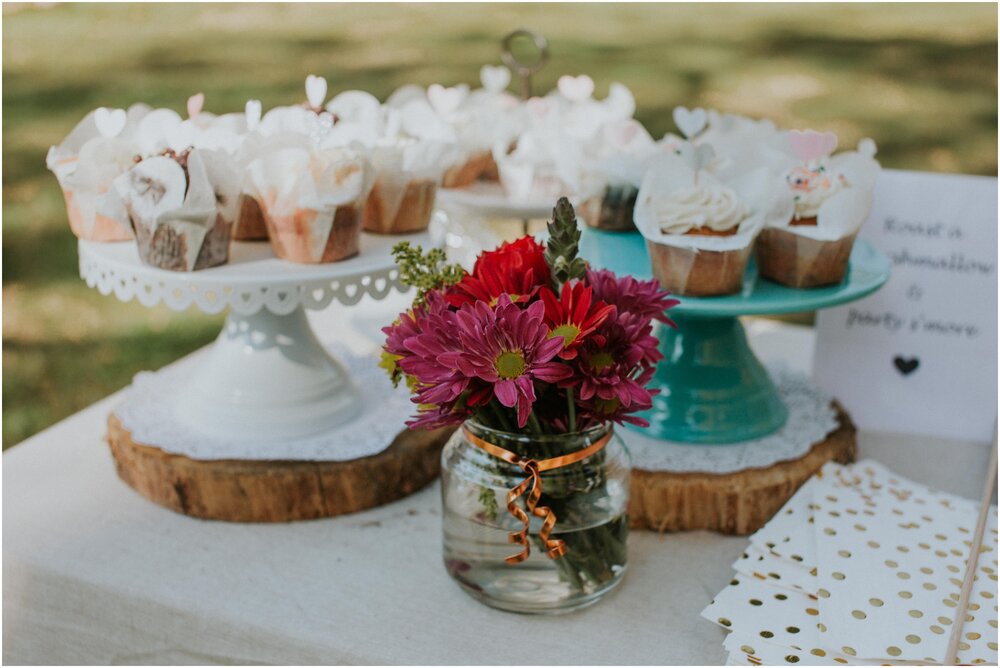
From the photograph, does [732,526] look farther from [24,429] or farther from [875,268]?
[24,429]

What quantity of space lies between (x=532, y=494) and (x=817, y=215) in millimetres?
493

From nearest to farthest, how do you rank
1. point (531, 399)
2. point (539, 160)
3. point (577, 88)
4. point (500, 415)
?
point (531, 399) < point (500, 415) < point (539, 160) < point (577, 88)

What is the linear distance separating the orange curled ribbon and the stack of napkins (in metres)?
0.18

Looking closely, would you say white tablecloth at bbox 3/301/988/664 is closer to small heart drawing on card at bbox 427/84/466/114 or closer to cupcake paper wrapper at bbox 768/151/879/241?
cupcake paper wrapper at bbox 768/151/879/241

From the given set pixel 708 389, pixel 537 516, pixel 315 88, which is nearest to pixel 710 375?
pixel 708 389

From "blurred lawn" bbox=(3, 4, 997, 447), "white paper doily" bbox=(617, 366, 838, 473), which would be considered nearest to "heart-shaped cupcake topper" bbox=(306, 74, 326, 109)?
"white paper doily" bbox=(617, 366, 838, 473)

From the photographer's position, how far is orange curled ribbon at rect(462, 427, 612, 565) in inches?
33.9

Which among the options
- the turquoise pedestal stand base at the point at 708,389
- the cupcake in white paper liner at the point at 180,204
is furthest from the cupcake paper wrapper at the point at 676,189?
the cupcake in white paper liner at the point at 180,204

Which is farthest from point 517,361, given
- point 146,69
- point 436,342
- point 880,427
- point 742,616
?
point 146,69

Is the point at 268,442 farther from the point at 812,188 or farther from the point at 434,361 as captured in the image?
the point at 812,188

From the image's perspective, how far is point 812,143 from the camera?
1.12 m

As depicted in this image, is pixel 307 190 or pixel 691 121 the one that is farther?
pixel 691 121

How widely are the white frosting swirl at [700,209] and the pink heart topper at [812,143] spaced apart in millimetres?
133

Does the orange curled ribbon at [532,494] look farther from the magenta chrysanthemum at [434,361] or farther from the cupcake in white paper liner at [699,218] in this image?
the cupcake in white paper liner at [699,218]
